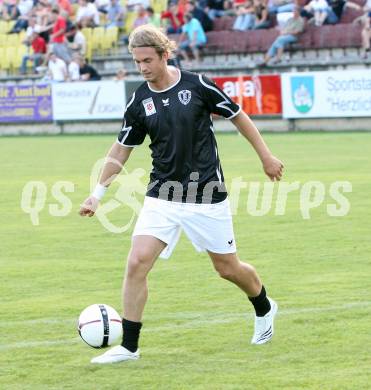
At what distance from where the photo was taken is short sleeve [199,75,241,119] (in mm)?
7117

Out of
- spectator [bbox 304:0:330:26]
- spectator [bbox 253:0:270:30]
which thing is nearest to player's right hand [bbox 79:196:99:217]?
spectator [bbox 304:0:330:26]

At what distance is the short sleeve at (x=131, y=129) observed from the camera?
23.5 ft

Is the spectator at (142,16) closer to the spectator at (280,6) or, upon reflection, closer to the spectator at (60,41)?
the spectator at (60,41)

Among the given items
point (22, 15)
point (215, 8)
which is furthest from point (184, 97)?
point (22, 15)

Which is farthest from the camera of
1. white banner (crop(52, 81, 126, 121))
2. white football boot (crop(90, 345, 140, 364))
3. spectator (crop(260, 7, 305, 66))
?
white banner (crop(52, 81, 126, 121))

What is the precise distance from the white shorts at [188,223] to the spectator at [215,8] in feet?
93.8

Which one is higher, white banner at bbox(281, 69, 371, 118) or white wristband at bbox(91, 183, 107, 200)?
white wristband at bbox(91, 183, 107, 200)

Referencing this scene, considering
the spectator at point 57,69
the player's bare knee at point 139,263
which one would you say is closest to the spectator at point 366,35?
the spectator at point 57,69

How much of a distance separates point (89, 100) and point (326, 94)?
7.96 m

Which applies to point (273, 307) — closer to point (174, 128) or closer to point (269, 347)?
point (269, 347)

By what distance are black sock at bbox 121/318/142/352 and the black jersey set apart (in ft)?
2.68

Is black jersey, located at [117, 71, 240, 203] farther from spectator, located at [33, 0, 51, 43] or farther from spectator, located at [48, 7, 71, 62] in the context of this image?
spectator, located at [33, 0, 51, 43]

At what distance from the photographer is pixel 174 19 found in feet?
112

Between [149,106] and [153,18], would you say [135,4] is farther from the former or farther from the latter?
[149,106]
